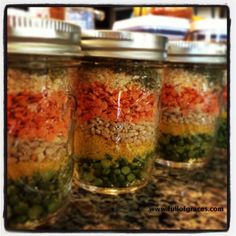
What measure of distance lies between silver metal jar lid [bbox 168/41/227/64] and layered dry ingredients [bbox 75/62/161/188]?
0.06 meters

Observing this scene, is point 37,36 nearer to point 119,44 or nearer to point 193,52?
point 119,44

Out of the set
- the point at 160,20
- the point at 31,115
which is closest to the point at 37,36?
the point at 31,115

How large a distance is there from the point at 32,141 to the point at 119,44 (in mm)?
149

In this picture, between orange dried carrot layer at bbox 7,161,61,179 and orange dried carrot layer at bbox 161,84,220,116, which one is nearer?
orange dried carrot layer at bbox 7,161,61,179

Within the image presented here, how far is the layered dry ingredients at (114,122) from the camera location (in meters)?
0.43

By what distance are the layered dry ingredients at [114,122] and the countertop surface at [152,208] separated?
3 centimetres

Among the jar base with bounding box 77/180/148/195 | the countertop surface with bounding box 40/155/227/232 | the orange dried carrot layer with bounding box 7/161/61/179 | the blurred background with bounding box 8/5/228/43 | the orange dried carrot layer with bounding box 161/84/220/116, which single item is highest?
the blurred background with bounding box 8/5/228/43

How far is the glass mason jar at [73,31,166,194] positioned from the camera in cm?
42

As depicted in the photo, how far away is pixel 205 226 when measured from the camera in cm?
41

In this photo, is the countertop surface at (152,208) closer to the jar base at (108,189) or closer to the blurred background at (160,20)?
the jar base at (108,189)

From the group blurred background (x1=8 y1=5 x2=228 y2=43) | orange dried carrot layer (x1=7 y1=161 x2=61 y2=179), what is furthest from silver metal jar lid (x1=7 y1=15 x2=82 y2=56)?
blurred background (x1=8 y1=5 x2=228 y2=43)

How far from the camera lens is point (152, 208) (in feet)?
1.43

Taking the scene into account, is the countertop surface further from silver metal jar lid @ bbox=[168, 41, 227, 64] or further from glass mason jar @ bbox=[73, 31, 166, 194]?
silver metal jar lid @ bbox=[168, 41, 227, 64]

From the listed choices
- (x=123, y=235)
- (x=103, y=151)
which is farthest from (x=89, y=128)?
(x=123, y=235)
